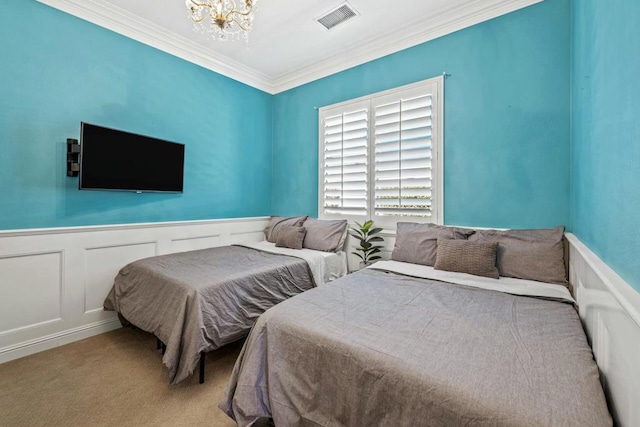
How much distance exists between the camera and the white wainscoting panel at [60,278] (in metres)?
2.17

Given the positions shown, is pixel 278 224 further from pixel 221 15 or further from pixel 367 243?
pixel 221 15

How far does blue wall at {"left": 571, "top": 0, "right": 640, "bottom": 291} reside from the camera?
0.87 metres

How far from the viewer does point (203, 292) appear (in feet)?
6.22

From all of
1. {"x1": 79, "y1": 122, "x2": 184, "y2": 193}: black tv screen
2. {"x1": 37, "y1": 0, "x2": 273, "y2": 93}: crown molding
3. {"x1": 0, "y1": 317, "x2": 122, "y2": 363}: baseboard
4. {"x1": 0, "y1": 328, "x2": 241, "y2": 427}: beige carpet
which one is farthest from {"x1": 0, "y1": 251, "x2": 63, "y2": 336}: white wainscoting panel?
{"x1": 37, "y1": 0, "x2": 273, "y2": 93}: crown molding

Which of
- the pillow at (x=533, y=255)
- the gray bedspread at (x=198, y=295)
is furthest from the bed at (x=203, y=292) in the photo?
the pillow at (x=533, y=255)

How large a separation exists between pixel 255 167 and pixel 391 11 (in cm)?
249

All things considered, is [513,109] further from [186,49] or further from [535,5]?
[186,49]

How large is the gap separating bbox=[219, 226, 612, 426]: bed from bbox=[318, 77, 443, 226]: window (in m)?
1.32

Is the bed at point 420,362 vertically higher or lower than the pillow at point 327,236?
lower

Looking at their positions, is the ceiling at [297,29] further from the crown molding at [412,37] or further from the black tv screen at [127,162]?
the black tv screen at [127,162]

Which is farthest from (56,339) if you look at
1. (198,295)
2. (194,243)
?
(198,295)

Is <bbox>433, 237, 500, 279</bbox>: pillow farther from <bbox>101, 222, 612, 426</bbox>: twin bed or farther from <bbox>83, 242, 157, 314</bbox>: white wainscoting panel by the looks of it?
<bbox>83, 242, 157, 314</bbox>: white wainscoting panel

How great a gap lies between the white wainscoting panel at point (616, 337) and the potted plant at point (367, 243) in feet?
6.10

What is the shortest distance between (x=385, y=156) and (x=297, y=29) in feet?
5.36
